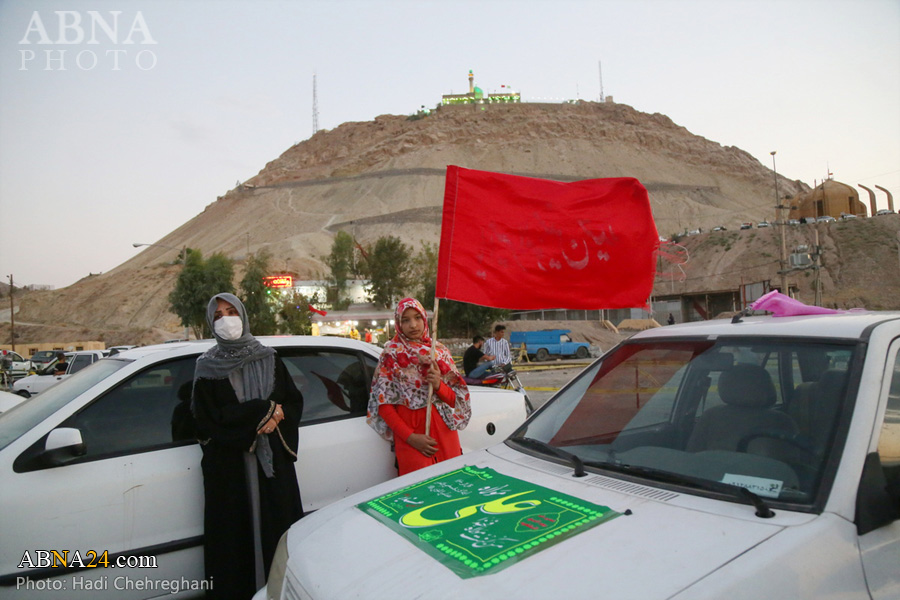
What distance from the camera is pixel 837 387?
2057mm

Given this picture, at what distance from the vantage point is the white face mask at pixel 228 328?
3387mm

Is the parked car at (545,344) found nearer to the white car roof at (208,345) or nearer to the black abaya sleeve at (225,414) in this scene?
the white car roof at (208,345)

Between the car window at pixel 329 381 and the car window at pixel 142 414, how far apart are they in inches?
28.3

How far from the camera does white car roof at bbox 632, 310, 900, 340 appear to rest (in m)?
2.23

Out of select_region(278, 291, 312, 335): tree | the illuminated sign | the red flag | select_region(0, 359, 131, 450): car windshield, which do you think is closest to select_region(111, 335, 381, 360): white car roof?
select_region(0, 359, 131, 450): car windshield

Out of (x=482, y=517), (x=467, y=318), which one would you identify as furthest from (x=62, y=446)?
(x=467, y=318)

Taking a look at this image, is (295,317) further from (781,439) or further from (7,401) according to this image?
(781,439)

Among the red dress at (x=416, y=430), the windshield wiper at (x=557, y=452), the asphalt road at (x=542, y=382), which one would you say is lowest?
the asphalt road at (x=542, y=382)

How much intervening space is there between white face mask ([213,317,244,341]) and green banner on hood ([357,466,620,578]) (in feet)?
4.93

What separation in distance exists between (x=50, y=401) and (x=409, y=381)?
7.16 ft

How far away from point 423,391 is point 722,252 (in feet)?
252

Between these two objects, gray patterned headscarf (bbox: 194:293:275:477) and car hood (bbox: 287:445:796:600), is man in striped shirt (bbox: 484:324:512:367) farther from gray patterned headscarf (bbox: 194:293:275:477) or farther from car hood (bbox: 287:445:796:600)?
car hood (bbox: 287:445:796:600)

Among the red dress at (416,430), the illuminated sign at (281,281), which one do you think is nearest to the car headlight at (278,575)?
the red dress at (416,430)

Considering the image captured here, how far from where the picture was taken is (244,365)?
348cm
